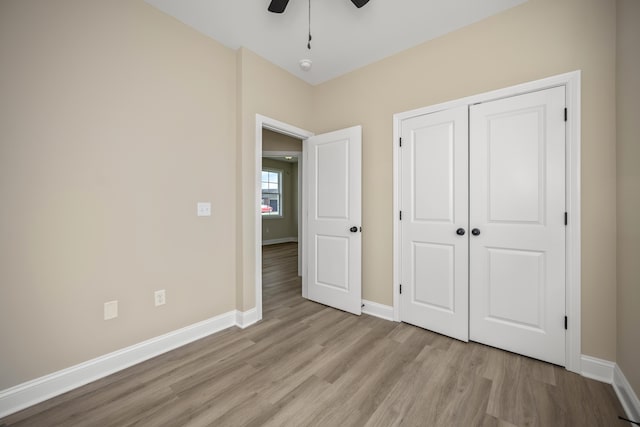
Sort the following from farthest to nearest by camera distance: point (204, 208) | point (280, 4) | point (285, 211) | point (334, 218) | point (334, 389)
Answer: point (285, 211), point (334, 218), point (204, 208), point (280, 4), point (334, 389)

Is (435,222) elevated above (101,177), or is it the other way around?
(101,177)

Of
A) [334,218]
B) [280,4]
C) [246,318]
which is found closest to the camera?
[280,4]

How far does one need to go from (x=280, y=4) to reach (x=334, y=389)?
2856 millimetres

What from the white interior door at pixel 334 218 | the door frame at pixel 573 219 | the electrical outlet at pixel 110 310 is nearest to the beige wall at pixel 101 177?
the electrical outlet at pixel 110 310

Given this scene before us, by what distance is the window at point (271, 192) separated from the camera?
8391 millimetres

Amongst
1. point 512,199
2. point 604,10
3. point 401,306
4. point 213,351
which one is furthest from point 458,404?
point 604,10

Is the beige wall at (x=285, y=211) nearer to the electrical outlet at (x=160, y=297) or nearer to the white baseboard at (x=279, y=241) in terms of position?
the white baseboard at (x=279, y=241)

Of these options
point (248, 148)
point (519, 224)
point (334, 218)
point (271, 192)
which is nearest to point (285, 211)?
point (271, 192)

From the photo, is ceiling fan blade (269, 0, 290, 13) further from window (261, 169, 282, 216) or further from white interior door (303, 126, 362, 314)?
window (261, 169, 282, 216)

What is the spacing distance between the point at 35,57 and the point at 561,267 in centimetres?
389

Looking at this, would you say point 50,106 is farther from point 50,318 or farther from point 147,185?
point 50,318

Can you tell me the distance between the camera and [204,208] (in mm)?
2477

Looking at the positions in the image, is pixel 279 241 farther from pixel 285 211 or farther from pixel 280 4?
pixel 280 4

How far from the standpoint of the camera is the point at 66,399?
1640mm
